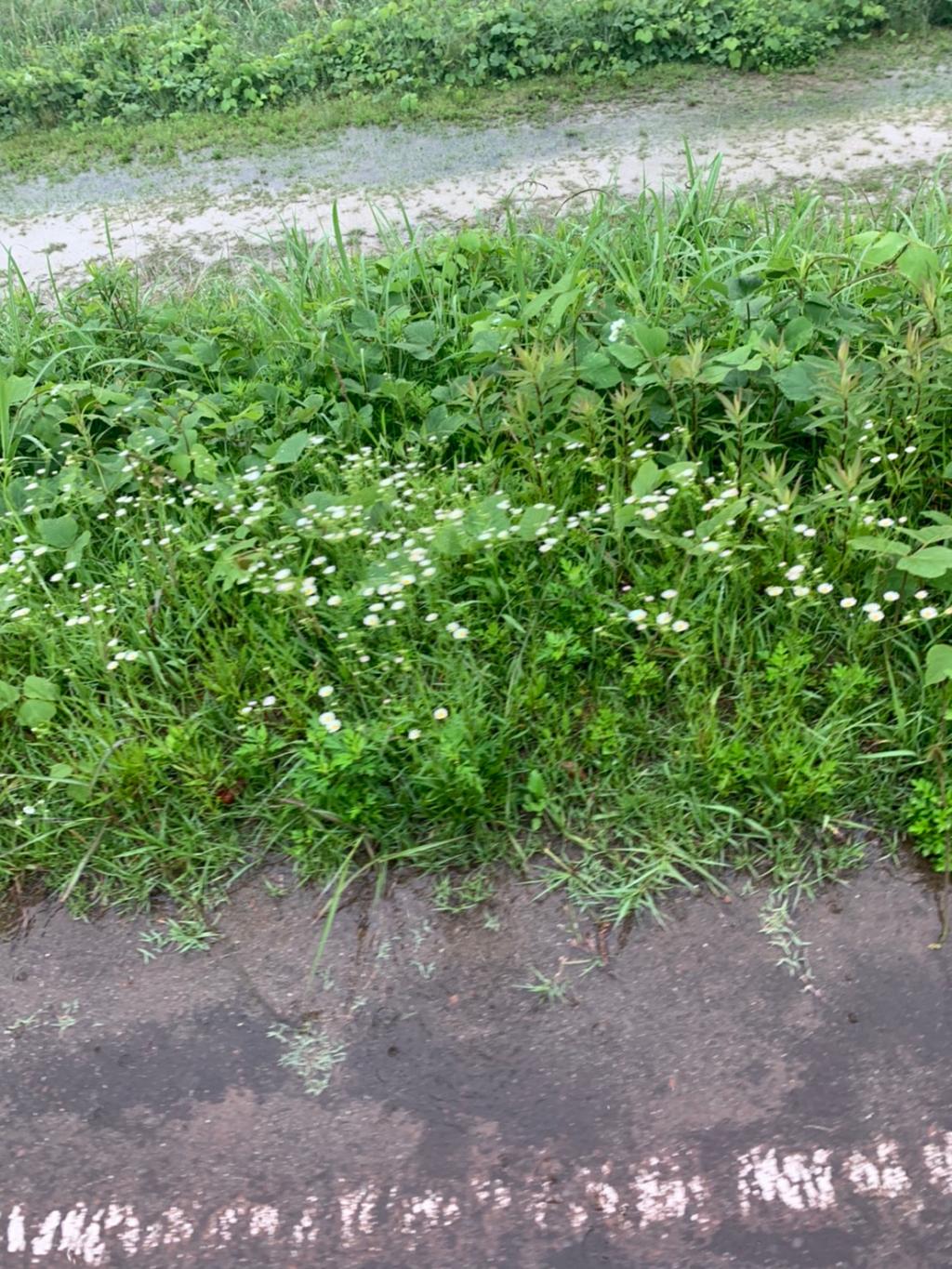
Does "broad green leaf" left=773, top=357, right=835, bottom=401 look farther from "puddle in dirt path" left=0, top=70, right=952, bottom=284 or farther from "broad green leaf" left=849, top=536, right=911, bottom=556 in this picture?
"puddle in dirt path" left=0, top=70, right=952, bottom=284

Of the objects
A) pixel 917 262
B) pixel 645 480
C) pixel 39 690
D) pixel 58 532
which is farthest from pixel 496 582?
pixel 917 262

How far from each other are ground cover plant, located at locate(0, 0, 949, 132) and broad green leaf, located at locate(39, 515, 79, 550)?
3547 mm

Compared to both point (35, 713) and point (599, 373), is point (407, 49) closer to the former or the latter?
point (599, 373)

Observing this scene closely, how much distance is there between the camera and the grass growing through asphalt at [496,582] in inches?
92.7

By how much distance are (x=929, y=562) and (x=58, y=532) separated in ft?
7.68

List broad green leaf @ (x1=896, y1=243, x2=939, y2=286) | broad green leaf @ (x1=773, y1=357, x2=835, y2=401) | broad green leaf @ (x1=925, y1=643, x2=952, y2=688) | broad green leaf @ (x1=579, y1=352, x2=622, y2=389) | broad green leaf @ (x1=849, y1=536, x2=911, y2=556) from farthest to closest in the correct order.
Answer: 1. broad green leaf @ (x1=579, y1=352, x2=622, y2=389)
2. broad green leaf @ (x1=896, y1=243, x2=939, y2=286)
3. broad green leaf @ (x1=773, y1=357, x2=835, y2=401)
4. broad green leaf @ (x1=849, y1=536, x2=911, y2=556)
5. broad green leaf @ (x1=925, y1=643, x2=952, y2=688)

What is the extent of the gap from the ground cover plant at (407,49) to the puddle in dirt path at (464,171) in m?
0.40

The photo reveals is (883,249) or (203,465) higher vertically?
(883,249)

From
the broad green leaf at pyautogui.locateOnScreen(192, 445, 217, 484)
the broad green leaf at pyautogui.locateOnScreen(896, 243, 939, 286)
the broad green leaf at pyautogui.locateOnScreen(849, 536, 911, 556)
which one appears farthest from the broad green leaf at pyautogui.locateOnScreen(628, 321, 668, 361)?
the broad green leaf at pyautogui.locateOnScreen(192, 445, 217, 484)

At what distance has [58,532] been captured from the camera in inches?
119

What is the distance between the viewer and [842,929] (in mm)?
2119

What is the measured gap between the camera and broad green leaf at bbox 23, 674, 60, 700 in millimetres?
2637

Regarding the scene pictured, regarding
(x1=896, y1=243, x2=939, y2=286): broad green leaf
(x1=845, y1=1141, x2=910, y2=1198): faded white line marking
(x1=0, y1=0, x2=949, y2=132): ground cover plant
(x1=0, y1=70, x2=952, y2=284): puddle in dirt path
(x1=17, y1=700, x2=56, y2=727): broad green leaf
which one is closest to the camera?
(x1=845, y1=1141, x2=910, y2=1198): faded white line marking

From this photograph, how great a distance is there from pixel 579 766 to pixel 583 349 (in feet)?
4.69
